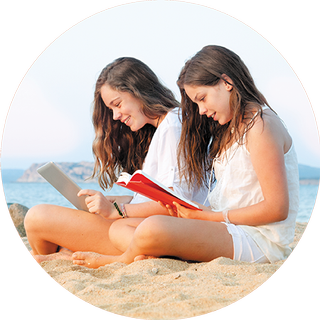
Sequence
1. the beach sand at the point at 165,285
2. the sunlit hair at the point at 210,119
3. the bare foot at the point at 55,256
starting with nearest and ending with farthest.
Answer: the beach sand at the point at 165,285 → the sunlit hair at the point at 210,119 → the bare foot at the point at 55,256

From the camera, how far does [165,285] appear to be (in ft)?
5.78

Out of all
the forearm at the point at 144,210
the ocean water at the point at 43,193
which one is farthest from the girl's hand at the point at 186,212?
the ocean water at the point at 43,193

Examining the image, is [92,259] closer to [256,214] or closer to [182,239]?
[182,239]

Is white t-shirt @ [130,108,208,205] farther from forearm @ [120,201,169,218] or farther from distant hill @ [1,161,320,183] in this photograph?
distant hill @ [1,161,320,183]

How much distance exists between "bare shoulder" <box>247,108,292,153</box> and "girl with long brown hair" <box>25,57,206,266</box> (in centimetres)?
67

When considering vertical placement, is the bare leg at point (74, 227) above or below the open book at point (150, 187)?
below

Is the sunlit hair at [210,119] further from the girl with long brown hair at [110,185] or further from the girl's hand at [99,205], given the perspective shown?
the girl's hand at [99,205]

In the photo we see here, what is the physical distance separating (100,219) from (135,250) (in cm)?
57

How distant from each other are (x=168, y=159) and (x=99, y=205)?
586mm

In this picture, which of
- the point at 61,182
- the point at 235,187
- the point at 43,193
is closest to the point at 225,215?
the point at 235,187

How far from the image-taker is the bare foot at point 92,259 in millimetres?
2289

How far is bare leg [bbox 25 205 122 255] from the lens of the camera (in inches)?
101

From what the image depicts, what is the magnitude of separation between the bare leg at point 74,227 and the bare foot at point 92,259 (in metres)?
0.24

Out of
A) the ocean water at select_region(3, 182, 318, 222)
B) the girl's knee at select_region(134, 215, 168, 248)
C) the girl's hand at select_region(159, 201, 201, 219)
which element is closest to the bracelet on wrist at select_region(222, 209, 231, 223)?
the girl's hand at select_region(159, 201, 201, 219)
